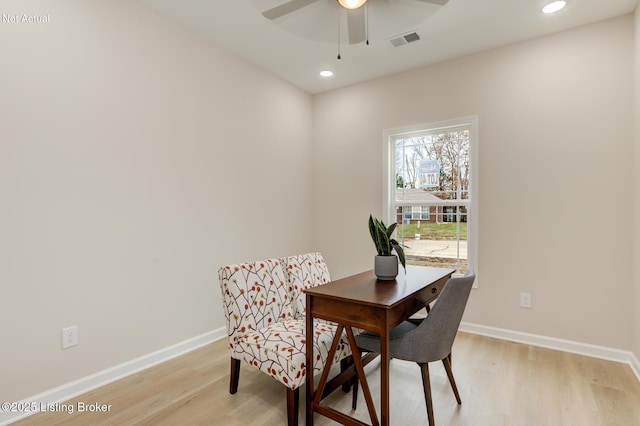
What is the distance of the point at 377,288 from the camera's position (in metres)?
1.83

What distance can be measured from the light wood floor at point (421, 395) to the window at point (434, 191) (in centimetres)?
111

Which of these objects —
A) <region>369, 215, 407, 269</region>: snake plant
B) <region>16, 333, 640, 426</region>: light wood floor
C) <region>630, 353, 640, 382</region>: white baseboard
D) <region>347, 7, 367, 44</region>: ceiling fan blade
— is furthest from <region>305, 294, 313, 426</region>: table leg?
<region>630, 353, 640, 382</region>: white baseboard

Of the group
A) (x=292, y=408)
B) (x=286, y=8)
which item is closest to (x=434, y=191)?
(x=286, y=8)

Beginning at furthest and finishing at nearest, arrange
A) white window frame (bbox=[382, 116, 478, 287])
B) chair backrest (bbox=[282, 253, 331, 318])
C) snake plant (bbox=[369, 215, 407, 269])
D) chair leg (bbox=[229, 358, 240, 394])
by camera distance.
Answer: white window frame (bbox=[382, 116, 478, 287]) → chair backrest (bbox=[282, 253, 331, 318]) → chair leg (bbox=[229, 358, 240, 394]) → snake plant (bbox=[369, 215, 407, 269])

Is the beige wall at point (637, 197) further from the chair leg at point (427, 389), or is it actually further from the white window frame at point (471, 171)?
the chair leg at point (427, 389)

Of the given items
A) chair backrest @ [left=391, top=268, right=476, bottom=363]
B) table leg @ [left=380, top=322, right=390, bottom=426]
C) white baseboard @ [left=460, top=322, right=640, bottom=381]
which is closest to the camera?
table leg @ [left=380, top=322, right=390, bottom=426]

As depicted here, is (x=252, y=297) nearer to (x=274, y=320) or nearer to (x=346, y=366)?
(x=274, y=320)

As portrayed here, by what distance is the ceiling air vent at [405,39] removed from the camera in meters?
2.88

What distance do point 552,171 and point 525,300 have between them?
1143 millimetres

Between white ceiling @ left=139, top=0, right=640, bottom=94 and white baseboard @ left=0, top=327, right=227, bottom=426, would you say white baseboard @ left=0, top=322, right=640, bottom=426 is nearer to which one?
white baseboard @ left=0, top=327, right=227, bottom=426

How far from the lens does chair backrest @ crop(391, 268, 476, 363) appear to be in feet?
5.43

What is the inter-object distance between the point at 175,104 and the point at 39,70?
89cm

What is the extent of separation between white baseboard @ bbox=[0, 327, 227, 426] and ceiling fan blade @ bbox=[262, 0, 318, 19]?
2487 mm

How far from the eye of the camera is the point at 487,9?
2.52 meters
